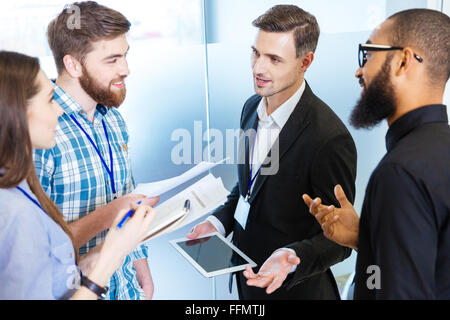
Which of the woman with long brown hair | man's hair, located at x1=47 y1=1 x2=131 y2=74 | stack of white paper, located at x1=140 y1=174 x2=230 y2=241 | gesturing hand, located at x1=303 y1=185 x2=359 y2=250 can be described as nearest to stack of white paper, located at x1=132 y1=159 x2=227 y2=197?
stack of white paper, located at x1=140 y1=174 x2=230 y2=241

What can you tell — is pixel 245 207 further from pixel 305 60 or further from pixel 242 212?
pixel 305 60

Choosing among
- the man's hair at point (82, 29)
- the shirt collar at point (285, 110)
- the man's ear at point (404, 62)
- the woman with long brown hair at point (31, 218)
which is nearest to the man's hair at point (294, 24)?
the shirt collar at point (285, 110)

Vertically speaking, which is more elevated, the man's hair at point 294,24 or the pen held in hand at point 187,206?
the man's hair at point 294,24

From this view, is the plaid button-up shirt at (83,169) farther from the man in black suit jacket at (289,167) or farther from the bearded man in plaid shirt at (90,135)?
the man in black suit jacket at (289,167)

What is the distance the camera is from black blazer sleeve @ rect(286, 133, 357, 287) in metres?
1.44

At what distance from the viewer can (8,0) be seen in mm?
1899

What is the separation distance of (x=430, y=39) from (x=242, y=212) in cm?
97

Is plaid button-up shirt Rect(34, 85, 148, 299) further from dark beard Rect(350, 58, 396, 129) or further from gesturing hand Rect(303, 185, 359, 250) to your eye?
dark beard Rect(350, 58, 396, 129)

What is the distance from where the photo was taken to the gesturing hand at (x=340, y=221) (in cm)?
124

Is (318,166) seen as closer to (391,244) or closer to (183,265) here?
(391,244)

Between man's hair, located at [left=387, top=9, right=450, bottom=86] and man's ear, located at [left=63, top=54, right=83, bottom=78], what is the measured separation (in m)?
1.11

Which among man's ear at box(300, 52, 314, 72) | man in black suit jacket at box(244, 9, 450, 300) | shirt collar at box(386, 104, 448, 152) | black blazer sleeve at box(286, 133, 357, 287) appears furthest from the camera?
man's ear at box(300, 52, 314, 72)

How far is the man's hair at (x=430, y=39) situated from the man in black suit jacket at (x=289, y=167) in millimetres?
471

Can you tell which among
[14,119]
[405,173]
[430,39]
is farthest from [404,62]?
[14,119]
